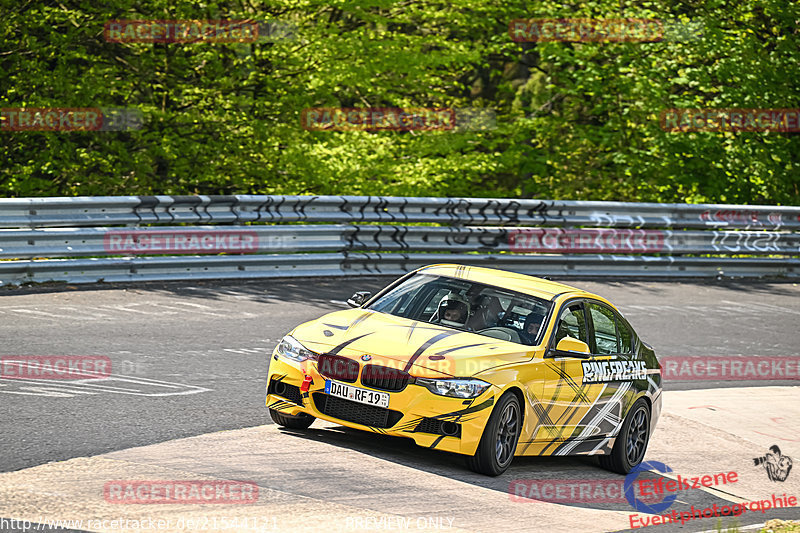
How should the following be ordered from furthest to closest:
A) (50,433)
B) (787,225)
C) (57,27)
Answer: (787,225) → (57,27) → (50,433)

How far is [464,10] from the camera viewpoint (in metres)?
27.8

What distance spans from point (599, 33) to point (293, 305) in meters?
15.4

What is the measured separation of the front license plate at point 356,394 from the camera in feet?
25.5

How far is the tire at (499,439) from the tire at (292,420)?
1339mm

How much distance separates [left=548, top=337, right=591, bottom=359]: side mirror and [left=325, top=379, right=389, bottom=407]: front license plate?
1.46 m

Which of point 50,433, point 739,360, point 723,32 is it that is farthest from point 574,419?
point 723,32

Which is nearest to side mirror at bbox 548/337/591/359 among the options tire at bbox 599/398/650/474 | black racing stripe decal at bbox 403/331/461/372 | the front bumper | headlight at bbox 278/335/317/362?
black racing stripe decal at bbox 403/331/461/372

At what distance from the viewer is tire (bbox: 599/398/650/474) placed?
934 cm

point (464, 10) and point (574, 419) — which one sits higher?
point (464, 10)

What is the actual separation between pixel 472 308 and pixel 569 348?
833 mm

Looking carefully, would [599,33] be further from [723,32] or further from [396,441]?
[396,441]

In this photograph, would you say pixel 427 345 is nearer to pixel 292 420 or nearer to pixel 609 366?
pixel 292 420

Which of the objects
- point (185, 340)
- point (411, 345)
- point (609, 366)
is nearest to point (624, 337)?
point (609, 366)

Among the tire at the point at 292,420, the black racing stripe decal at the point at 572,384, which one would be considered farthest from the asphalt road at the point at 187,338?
the black racing stripe decal at the point at 572,384
